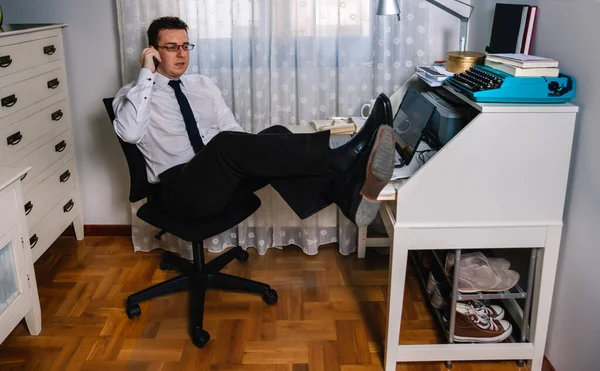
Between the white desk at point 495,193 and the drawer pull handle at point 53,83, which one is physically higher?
the drawer pull handle at point 53,83

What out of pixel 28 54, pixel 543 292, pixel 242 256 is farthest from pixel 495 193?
pixel 28 54

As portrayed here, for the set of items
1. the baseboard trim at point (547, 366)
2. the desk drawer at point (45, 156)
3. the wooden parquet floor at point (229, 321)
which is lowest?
the wooden parquet floor at point (229, 321)

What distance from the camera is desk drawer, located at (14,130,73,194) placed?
8.87 ft

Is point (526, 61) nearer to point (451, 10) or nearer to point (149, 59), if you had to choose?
point (451, 10)

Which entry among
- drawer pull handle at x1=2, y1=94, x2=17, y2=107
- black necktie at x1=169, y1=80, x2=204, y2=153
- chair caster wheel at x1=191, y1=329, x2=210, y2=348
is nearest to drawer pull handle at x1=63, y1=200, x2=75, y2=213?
drawer pull handle at x1=2, y1=94, x2=17, y2=107

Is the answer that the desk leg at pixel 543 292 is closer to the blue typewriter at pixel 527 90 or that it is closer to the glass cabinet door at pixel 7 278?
the blue typewriter at pixel 527 90

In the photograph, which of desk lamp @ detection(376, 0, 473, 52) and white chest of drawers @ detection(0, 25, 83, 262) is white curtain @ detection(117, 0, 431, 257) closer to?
desk lamp @ detection(376, 0, 473, 52)

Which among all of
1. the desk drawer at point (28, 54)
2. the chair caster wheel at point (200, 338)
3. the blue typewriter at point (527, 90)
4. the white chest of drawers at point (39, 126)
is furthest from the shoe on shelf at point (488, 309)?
the desk drawer at point (28, 54)

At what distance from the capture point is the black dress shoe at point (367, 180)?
1.94 m

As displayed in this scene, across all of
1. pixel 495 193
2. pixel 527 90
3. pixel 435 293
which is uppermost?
pixel 527 90

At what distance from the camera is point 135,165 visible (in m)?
2.48

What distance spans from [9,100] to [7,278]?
771 millimetres

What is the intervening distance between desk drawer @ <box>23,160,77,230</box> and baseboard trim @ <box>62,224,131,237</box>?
11.6 inches

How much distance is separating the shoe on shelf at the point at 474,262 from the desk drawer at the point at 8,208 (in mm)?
1585
